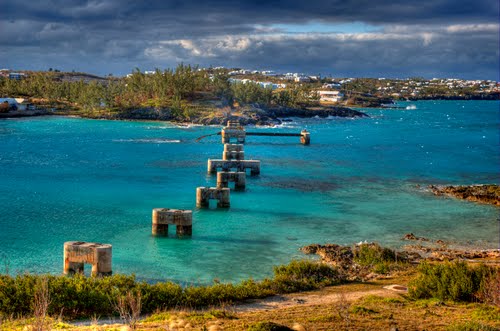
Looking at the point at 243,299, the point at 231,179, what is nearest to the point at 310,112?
the point at 231,179

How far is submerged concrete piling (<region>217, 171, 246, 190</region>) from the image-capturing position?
55406mm

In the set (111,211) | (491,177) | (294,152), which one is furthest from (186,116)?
(111,211)

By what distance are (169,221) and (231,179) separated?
18.5 meters

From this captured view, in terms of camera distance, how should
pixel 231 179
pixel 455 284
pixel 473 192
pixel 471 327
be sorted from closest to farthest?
pixel 471 327, pixel 455 284, pixel 473 192, pixel 231 179

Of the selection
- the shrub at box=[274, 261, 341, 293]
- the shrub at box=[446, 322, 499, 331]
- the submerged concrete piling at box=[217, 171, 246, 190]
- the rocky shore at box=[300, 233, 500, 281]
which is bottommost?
the rocky shore at box=[300, 233, 500, 281]

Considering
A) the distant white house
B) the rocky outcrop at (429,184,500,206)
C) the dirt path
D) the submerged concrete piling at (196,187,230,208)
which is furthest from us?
the distant white house

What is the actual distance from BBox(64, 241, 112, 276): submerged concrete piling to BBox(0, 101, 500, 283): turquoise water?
1.85 meters

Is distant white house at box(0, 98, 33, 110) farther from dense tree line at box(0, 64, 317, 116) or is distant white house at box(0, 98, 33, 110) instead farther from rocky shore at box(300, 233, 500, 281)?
rocky shore at box(300, 233, 500, 281)

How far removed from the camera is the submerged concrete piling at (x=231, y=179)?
55.4 m

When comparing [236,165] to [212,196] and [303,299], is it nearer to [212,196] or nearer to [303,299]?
[212,196]

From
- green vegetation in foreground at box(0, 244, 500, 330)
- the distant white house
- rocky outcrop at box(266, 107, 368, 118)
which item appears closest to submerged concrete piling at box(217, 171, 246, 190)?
green vegetation in foreground at box(0, 244, 500, 330)

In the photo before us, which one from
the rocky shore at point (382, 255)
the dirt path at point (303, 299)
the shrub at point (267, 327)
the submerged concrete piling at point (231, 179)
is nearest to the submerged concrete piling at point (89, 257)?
the dirt path at point (303, 299)

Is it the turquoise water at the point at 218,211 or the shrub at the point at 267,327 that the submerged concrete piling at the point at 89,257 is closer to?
the turquoise water at the point at 218,211

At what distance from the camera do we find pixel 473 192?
54812 millimetres
